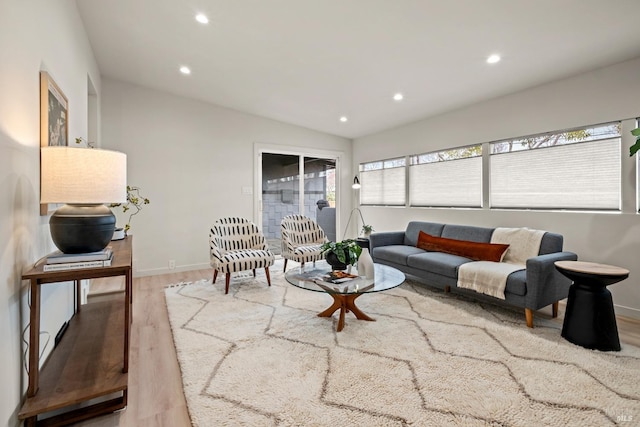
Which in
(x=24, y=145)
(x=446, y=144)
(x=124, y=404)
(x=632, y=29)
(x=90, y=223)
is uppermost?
(x=632, y=29)

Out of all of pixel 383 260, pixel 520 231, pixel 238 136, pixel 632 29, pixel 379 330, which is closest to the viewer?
pixel 632 29

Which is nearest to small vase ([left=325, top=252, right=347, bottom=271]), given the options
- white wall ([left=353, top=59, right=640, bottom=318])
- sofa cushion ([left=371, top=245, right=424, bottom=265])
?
sofa cushion ([left=371, top=245, right=424, bottom=265])

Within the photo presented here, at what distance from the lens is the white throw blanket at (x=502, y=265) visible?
285 centimetres

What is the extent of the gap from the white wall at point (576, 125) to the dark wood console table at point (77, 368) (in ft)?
13.3

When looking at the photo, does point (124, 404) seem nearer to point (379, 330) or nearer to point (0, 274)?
point (0, 274)

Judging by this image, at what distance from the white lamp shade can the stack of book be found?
0.28 m

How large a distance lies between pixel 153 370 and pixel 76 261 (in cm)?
97

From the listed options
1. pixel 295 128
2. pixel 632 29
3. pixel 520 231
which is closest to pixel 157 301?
pixel 295 128

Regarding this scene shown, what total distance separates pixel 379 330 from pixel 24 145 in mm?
2638

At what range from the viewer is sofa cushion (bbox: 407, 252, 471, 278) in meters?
3.25

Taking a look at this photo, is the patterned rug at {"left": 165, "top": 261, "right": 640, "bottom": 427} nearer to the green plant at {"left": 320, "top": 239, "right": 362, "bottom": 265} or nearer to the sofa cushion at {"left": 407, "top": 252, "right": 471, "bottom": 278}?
the sofa cushion at {"left": 407, "top": 252, "right": 471, "bottom": 278}

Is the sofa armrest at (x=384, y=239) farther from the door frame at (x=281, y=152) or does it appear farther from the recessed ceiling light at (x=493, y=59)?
the recessed ceiling light at (x=493, y=59)

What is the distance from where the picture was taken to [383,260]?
4223 mm

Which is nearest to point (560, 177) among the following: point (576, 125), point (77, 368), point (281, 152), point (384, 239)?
point (576, 125)
